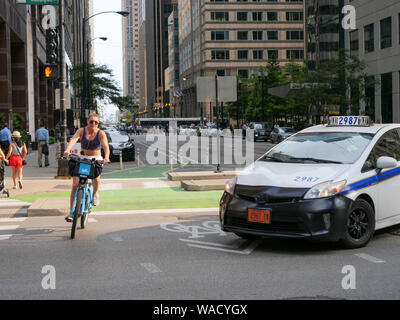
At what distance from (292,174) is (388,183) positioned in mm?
1645

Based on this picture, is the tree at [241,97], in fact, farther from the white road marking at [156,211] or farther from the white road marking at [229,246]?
the white road marking at [229,246]

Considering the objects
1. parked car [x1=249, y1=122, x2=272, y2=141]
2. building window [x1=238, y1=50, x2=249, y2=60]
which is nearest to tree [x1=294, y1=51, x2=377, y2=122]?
parked car [x1=249, y1=122, x2=272, y2=141]

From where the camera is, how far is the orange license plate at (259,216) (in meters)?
7.65

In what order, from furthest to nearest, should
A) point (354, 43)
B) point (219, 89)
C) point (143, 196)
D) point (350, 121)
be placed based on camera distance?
point (354, 43)
point (219, 89)
point (143, 196)
point (350, 121)

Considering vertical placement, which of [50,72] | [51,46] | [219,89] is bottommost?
[219,89]

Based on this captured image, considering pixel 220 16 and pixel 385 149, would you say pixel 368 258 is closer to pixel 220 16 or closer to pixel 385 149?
pixel 385 149

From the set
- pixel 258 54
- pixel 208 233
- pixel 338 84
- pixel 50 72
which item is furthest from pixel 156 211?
pixel 258 54

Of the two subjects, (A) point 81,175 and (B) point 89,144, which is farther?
(B) point 89,144

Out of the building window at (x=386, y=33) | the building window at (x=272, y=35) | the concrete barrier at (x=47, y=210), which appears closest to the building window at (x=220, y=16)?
the building window at (x=272, y=35)

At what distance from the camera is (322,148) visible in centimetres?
887

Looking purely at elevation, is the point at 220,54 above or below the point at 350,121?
above

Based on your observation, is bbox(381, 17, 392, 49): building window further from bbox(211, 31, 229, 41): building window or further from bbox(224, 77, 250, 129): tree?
bbox(211, 31, 229, 41): building window

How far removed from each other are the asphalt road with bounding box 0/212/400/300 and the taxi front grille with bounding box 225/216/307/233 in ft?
1.11

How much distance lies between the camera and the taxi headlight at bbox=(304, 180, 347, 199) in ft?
24.7
